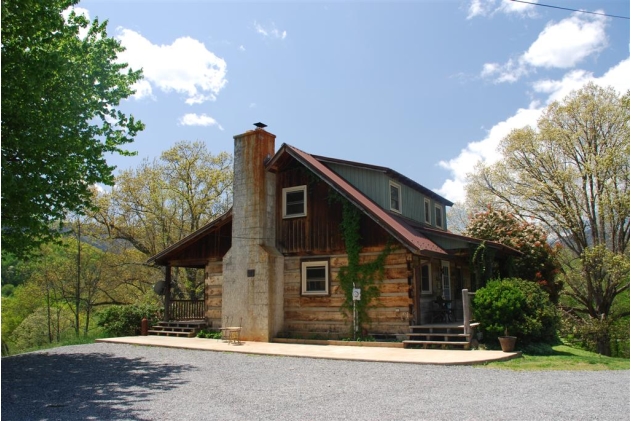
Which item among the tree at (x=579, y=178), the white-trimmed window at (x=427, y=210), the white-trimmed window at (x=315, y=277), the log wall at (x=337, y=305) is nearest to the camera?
the log wall at (x=337, y=305)

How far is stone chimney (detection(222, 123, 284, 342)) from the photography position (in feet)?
60.5

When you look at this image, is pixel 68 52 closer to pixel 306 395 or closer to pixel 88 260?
pixel 306 395

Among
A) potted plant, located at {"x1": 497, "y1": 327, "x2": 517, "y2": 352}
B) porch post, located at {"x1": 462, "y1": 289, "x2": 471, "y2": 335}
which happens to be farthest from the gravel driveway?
porch post, located at {"x1": 462, "y1": 289, "x2": 471, "y2": 335}

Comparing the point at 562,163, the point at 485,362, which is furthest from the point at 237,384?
the point at 562,163

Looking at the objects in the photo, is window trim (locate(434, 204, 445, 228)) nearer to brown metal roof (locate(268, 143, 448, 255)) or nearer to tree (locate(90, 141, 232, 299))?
brown metal roof (locate(268, 143, 448, 255))

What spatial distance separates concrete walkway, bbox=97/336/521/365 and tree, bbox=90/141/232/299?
17283 millimetres

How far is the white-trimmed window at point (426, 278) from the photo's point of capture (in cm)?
1873

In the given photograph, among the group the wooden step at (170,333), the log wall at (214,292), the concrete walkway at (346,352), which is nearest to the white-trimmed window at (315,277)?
the concrete walkway at (346,352)

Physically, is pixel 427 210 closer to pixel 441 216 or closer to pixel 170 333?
pixel 441 216

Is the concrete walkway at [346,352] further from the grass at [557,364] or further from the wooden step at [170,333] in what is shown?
the wooden step at [170,333]

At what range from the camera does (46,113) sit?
11.8 metres

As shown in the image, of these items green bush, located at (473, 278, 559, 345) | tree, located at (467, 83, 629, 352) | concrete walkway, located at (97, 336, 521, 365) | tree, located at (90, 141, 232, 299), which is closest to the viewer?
concrete walkway, located at (97, 336, 521, 365)

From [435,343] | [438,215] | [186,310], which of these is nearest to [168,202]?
[186,310]

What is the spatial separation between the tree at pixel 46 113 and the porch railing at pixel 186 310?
9798 millimetres
